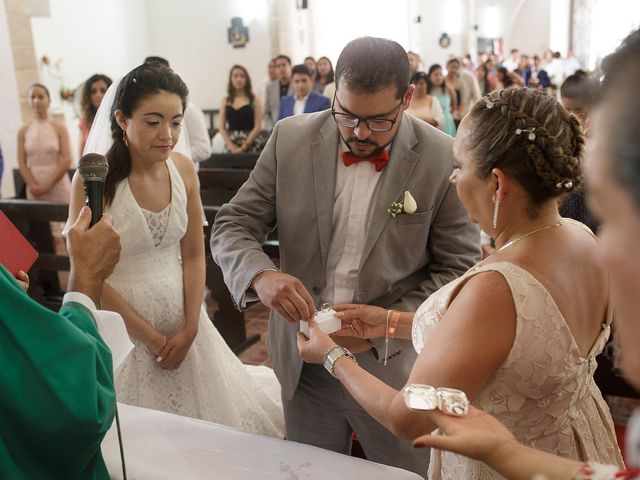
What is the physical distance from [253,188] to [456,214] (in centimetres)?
69

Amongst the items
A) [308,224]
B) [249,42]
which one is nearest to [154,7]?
[249,42]

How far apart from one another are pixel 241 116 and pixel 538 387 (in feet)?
20.6

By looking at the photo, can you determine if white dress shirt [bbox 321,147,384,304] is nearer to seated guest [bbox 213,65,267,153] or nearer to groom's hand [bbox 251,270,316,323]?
groom's hand [bbox 251,270,316,323]

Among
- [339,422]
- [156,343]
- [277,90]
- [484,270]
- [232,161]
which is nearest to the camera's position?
[484,270]

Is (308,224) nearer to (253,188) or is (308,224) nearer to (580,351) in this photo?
(253,188)

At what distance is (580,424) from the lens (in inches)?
59.2

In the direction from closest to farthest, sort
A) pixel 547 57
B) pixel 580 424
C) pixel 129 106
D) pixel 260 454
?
pixel 580 424 → pixel 260 454 → pixel 129 106 → pixel 547 57


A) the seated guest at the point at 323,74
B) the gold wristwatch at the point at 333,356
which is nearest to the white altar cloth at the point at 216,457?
the gold wristwatch at the point at 333,356

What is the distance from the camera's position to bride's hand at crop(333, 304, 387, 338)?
1.84 metres

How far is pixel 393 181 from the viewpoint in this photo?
1.97 meters

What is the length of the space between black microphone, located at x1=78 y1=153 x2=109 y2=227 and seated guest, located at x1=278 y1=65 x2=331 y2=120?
5.27 metres

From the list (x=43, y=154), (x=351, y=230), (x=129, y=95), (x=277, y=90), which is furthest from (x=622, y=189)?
(x=277, y=90)

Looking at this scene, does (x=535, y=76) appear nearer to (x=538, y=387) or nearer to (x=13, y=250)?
(x=538, y=387)

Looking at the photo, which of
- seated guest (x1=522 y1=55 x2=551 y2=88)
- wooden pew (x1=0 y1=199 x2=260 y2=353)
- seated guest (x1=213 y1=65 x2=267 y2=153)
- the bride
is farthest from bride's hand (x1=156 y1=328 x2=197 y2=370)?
seated guest (x1=522 y1=55 x2=551 y2=88)
